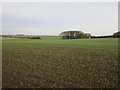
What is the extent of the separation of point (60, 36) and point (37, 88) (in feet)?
195

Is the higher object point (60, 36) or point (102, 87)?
point (60, 36)

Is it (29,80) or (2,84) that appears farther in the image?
(29,80)

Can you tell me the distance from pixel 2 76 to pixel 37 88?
6.17ft

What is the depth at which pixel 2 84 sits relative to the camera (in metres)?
3.35

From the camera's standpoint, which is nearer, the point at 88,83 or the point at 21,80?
the point at 88,83

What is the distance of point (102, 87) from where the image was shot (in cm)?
312

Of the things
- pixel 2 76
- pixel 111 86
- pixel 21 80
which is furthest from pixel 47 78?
pixel 111 86

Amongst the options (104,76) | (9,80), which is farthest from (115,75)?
(9,80)

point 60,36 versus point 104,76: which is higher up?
point 60,36

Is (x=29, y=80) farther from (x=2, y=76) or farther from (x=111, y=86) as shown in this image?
(x=111, y=86)

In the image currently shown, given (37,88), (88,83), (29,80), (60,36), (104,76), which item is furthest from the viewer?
(60,36)

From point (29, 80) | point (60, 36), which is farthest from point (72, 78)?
point (60, 36)

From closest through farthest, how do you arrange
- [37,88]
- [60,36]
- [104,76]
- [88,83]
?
[37,88] < [88,83] < [104,76] < [60,36]

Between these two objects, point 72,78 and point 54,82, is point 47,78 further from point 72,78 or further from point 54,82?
point 72,78
